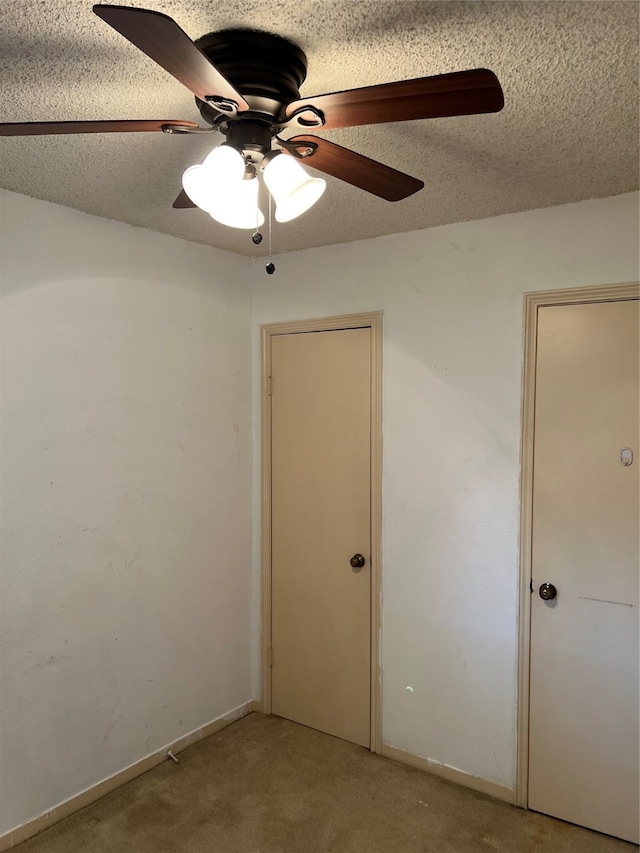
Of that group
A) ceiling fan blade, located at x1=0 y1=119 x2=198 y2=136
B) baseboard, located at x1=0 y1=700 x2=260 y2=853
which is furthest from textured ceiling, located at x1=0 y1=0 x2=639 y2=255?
baseboard, located at x1=0 y1=700 x2=260 y2=853

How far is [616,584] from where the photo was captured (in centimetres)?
232

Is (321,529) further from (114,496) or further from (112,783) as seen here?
(112,783)

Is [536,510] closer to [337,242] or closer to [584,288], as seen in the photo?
[584,288]

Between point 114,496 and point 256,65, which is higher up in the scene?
point 256,65

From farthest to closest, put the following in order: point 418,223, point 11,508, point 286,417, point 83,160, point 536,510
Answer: point 286,417
point 418,223
point 536,510
point 11,508
point 83,160

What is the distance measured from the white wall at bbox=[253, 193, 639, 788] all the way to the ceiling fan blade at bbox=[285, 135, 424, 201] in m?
1.07

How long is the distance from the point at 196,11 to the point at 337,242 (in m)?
1.77

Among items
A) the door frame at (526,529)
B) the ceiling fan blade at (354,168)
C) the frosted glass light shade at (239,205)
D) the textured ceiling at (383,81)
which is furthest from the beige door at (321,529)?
the frosted glass light shade at (239,205)

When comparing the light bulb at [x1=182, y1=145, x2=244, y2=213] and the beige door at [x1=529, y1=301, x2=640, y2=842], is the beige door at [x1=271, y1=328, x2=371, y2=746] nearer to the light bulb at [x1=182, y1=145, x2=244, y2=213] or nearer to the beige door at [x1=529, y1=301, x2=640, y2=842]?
the beige door at [x1=529, y1=301, x2=640, y2=842]

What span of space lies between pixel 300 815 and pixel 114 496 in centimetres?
154

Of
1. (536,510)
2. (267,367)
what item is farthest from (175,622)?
(536,510)

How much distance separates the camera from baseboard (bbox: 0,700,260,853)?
2.30 m

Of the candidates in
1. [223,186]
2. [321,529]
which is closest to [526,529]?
[321,529]

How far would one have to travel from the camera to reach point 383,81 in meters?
1.48
